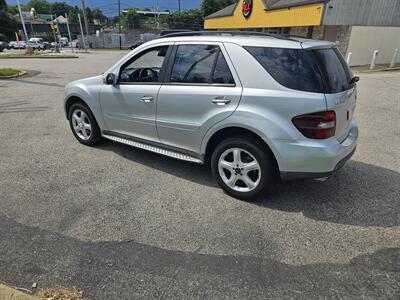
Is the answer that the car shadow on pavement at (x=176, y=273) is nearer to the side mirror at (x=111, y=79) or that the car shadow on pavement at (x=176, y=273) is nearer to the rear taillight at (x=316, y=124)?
the rear taillight at (x=316, y=124)

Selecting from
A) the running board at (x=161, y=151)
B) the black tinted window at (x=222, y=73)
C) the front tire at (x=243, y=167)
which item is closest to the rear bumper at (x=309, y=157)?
the front tire at (x=243, y=167)

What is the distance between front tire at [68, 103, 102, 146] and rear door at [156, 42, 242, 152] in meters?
1.54

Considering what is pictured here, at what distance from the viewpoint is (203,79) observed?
11.6 ft

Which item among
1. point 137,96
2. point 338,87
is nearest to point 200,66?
point 137,96

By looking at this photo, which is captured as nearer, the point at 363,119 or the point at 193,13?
the point at 363,119

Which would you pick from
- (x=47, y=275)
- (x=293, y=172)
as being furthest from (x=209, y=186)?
(x=47, y=275)

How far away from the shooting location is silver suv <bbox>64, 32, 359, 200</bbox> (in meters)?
3.01

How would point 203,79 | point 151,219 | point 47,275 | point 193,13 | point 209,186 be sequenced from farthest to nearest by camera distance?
point 193,13 → point 209,186 → point 203,79 → point 151,219 → point 47,275

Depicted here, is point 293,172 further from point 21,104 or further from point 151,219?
point 21,104

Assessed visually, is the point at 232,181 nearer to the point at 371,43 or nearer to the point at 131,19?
the point at 371,43

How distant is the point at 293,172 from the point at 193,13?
89807 millimetres

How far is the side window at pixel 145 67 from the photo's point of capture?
13.1 feet

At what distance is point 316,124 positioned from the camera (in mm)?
2977

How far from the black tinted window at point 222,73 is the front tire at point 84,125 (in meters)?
2.46
